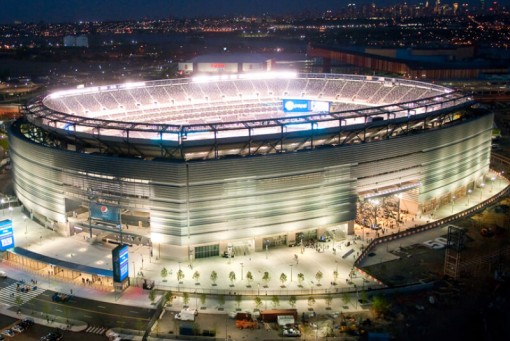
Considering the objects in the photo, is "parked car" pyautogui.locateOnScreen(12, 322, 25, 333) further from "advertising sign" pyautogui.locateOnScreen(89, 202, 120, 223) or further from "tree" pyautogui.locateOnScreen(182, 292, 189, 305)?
"advertising sign" pyautogui.locateOnScreen(89, 202, 120, 223)

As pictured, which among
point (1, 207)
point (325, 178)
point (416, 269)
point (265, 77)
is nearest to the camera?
point (416, 269)

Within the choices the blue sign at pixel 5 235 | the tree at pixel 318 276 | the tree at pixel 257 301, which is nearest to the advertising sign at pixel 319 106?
the tree at pixel 318 276

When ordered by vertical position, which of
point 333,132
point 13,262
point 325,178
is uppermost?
point 333,132

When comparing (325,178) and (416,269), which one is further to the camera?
(325,178)

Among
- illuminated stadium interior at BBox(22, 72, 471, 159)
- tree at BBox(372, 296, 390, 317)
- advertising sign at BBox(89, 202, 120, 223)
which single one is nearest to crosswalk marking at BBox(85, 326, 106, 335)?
Result: advertising sign at BBox(89, 202, 120, 223)

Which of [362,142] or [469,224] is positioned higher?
[362,142]

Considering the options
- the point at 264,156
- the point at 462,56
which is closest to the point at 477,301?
the point at 264,156

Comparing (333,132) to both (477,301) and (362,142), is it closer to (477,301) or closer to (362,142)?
(362,142)

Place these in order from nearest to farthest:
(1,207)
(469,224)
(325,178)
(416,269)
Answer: (416,269) → (325,178) → (469,224) → (1,207)
